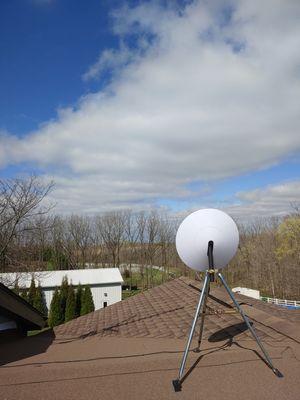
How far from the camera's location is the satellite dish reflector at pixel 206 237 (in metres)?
3.52

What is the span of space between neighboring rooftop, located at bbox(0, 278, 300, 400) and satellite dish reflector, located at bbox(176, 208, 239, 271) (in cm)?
109

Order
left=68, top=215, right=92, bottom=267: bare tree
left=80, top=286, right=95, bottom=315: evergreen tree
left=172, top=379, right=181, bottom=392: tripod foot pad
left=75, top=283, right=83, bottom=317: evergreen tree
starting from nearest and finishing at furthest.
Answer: left=172, top=379, right=181, bottom=392: tripod foot pad, left=80, top=286, right=95, bottom=315: evergreen tree, left=75, top=283, right=83, bottom=317: evergreen tree, left=68, top=215, right=92, bottom=267: bare tree

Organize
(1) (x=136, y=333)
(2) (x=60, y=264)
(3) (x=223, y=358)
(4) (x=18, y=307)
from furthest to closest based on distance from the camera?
1. (2) (x=60, y=264)
2. (1) (x=136, y=333)
3. (4) (x=18, y=307)
4. (3) (x=223, y=358)

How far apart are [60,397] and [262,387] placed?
186 cm

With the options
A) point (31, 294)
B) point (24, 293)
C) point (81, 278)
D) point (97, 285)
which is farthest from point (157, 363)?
point (81, 278)

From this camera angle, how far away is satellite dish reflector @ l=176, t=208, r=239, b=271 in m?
3.52

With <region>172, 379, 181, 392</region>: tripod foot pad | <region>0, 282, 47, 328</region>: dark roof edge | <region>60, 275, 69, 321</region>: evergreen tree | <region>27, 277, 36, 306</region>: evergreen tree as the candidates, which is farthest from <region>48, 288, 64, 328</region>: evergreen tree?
<region>172, 379, 181, 392</region>: tripod foot pad

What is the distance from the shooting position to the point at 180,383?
3236mm

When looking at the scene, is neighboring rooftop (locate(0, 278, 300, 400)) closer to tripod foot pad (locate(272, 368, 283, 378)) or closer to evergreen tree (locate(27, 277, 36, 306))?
tripod foot pad (locate(272, 368, 283, 378))

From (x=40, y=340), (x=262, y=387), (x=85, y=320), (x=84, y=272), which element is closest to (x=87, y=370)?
(x=262, y=387)

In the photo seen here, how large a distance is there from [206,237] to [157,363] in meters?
1.58

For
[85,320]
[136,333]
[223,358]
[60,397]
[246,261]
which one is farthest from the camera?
→ [246,261]

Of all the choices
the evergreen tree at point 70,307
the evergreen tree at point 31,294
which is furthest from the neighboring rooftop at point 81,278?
the evergreen tree at point 70,307

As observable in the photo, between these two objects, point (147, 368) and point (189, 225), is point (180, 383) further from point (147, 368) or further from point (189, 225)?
point (189, 225)
